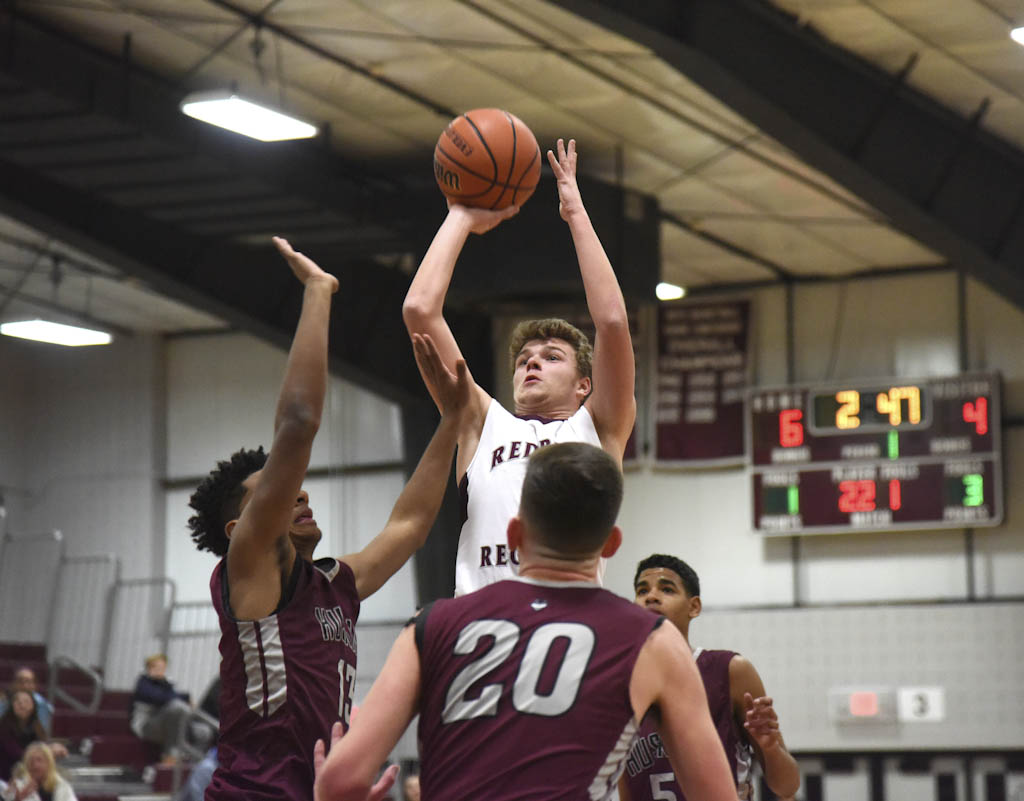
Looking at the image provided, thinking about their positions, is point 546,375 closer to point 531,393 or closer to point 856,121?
point 531,393

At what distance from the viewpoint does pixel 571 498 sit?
281 centimetres

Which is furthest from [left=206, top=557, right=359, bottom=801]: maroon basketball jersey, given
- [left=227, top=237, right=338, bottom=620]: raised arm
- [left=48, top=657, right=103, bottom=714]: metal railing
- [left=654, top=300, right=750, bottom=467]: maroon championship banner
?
[left=48, top=657, right=103, bottom=714]: metal railing

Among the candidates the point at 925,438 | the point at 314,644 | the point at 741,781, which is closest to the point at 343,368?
the point at 925,438

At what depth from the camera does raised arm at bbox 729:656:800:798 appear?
15.8 ft

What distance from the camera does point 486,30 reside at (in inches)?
518

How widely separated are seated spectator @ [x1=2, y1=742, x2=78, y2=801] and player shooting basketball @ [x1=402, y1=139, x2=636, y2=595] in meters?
8.90

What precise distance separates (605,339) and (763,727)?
1347mm

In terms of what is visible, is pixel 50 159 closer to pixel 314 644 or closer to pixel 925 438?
pixel 925 438

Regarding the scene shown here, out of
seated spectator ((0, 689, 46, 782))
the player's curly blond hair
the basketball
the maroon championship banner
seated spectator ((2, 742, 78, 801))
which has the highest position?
the maroon championship banner

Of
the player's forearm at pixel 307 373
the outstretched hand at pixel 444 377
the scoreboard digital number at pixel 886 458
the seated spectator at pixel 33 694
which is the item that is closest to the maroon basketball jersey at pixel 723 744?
the outstretched hand at pixel 444 377

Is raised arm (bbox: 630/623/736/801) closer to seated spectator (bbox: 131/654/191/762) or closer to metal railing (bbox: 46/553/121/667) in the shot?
seated spectator (bbox: 131/654/191/762)

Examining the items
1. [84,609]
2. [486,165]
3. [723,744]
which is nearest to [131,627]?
[84,609]

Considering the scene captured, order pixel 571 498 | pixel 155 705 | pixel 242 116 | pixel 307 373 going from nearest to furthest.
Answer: pixel 571 498
pixel 307 373
pixel 242 116
pixel 155 705

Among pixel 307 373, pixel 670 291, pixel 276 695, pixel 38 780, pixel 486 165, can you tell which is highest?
pixel 670 291
